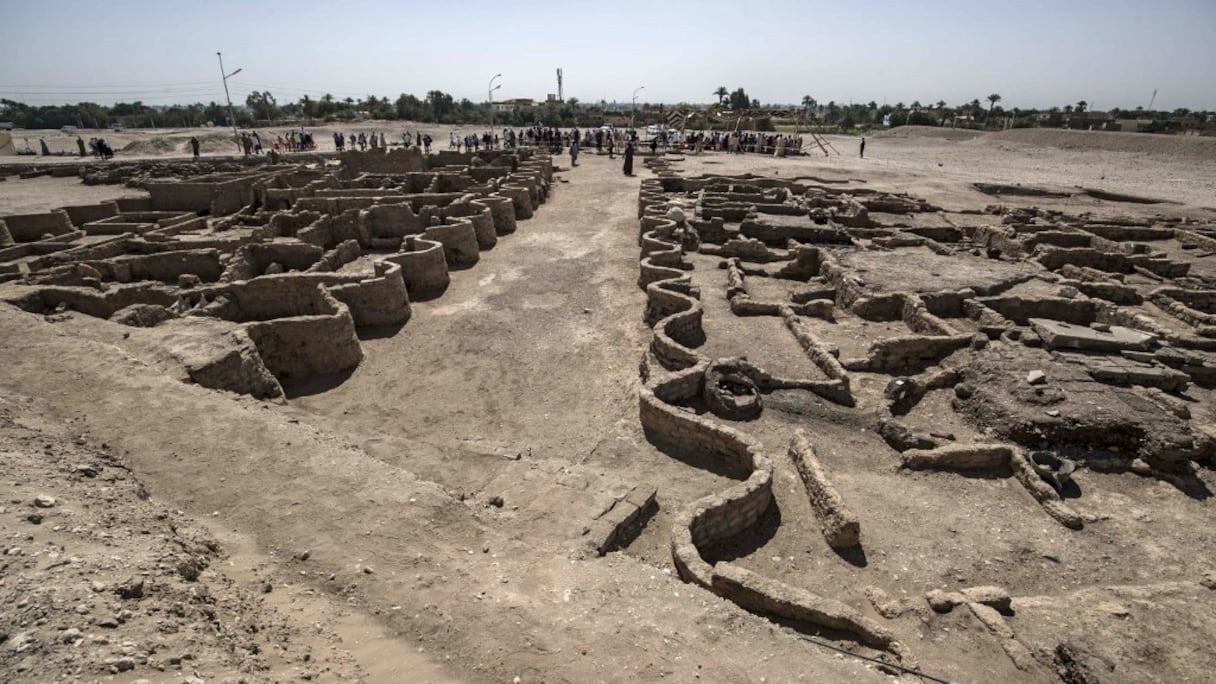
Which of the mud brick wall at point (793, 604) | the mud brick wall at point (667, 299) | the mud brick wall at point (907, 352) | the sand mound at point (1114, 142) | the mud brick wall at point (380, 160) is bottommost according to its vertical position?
the mud brick wall at point (793, 604)

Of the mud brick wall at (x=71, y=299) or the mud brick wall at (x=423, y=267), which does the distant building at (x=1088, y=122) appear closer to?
the mud brick wall at (x=423, y=267)

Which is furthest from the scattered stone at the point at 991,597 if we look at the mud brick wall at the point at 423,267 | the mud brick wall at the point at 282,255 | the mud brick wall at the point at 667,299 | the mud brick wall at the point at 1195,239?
the mud brick wall at the point at 1195,239

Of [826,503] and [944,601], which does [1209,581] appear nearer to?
[944,601]

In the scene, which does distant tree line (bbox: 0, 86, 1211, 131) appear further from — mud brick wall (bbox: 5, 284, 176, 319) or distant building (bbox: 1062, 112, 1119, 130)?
mud brick wall (bbox: 5, 284, 176, 319)

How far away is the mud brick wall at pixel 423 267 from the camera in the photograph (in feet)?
55.0

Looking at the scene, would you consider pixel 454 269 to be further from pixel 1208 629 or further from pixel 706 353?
pixel 1208 629

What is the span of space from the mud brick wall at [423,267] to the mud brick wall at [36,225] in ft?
44.2

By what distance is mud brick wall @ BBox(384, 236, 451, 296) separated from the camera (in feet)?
55.0

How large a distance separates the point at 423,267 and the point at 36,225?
49.2ft

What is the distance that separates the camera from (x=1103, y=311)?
548 inches

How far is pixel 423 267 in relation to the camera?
17016 millimetres

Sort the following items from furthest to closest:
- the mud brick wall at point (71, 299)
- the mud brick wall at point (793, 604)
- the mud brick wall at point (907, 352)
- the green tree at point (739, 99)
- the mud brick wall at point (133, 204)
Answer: the green tree at point (739, 99) → the mud brick wall at point (133, 204) → the mud brick wall at point (71, 299) → the mud brick wall at point (907, 352) → the mud brick wall at point (793, 604)

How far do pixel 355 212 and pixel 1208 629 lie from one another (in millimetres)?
22976

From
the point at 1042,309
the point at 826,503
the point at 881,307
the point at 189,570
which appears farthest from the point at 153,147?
the point at 1042,309
